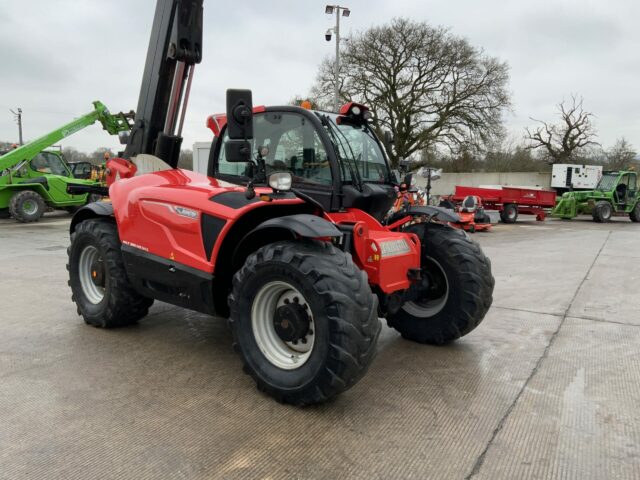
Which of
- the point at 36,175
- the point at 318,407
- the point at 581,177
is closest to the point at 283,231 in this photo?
the point at 318,407

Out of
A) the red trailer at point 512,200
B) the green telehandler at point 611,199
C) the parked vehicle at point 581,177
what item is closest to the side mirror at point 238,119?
the red trailer at point 512,200

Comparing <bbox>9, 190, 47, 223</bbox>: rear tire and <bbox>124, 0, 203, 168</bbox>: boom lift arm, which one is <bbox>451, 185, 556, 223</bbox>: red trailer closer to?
<bbox>9, 190, 47, 223</bbox>: rear tire

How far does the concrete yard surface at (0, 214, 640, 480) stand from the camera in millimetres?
2459

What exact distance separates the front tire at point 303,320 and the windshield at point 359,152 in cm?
115

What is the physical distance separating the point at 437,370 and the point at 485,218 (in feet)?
43.5

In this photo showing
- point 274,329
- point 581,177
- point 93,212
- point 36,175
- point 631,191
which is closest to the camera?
point 274,329

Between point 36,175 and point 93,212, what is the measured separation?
499 inches

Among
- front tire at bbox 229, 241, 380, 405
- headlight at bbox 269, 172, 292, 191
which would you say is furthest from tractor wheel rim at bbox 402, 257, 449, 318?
headlight at bbox 269, 172, 292, 191

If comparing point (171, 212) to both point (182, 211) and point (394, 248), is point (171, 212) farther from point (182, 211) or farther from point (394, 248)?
point (394, 248)

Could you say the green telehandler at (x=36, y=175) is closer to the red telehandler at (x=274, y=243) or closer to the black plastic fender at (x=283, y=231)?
the red telehandler at (x=274, y=243)

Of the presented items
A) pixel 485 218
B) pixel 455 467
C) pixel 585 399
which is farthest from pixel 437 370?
pixel 485 218

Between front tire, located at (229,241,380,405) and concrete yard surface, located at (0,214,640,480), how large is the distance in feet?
0.68

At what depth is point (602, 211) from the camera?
2088cm

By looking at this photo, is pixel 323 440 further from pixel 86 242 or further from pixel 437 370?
pixel 86 242
